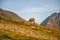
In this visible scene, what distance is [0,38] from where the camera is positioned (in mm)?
50125

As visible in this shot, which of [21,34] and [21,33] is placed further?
[21,33]

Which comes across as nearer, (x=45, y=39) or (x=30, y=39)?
(x=30, y=39)

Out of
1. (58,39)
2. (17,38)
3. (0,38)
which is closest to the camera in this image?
(0,38)

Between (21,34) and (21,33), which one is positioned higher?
(21,33)

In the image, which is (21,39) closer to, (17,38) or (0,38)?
(17,38)

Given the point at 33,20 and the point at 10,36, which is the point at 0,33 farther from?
the point at 33,20

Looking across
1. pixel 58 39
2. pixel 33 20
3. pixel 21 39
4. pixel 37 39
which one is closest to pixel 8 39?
pixel 21 39

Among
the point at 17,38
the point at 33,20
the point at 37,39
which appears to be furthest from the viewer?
the point at 33,20

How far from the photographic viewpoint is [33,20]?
11612 centimetres

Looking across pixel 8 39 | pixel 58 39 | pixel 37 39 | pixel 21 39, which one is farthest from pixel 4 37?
pixel 58 39

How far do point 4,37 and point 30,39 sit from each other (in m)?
8.50

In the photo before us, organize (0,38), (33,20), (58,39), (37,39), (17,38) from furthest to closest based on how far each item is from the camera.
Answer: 1. (33,20)
2. (58,39)
3. (37,39)
4. (17,38)
5. (0,38)

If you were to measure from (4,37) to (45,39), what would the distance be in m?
15.3

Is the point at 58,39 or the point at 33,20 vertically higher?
the point at 33,20
